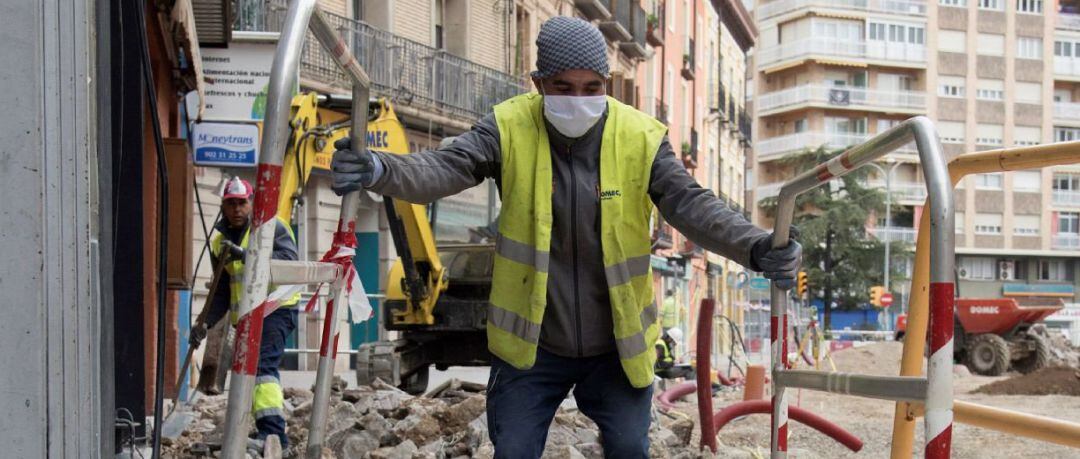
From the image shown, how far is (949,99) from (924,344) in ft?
240

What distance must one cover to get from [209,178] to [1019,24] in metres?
67.3

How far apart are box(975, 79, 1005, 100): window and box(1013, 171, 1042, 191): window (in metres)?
4.34

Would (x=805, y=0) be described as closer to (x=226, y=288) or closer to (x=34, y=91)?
(x=226, y=288)

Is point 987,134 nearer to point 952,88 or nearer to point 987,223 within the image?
point 952,88

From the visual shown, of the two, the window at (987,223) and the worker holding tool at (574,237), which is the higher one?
the window at (987,223)

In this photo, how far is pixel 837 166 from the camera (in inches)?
148

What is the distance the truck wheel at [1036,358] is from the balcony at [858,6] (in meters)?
45.5

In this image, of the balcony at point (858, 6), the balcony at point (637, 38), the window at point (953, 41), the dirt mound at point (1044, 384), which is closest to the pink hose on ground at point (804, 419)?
the dirt mound at point (1044, 384)

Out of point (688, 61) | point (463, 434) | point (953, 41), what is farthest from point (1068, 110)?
point (463, 434)

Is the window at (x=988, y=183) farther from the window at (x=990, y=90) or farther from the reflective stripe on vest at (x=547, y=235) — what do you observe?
the reflective stripe on vest at (x=547, y=235)

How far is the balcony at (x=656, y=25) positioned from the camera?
38.8 m

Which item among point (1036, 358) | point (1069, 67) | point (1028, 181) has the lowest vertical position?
point (1036, 358)

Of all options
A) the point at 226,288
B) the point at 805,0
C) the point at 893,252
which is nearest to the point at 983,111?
the point at 805,0

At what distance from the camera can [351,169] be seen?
3156 mm
